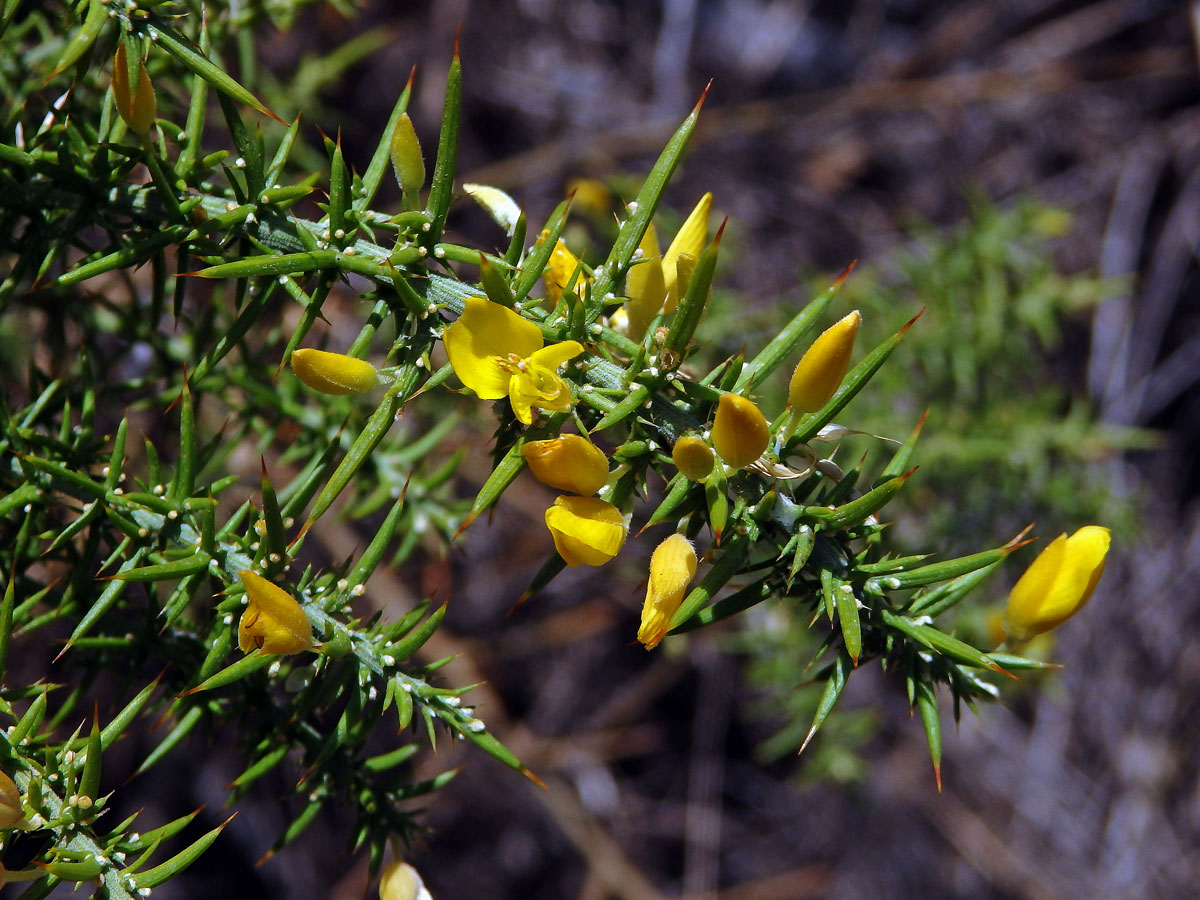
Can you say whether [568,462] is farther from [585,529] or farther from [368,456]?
[368,456]

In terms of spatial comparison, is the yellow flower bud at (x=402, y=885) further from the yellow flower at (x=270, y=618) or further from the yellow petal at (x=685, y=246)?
the yellow petal at (x=685, y=246)

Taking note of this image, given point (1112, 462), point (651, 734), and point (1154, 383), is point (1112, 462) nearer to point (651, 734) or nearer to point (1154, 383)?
point (1154, 383)

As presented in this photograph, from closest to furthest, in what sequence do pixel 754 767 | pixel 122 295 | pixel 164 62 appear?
1. pixel 164 62
2. pixel 122 295
3. pixel 754 767

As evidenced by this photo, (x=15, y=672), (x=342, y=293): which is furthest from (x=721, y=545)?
(x=15, y=672)

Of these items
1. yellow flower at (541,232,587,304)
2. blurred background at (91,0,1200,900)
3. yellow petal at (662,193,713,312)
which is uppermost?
yellow petal at (662,193,713,312)

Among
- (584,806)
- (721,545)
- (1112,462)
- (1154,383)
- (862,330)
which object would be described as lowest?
(584,806)

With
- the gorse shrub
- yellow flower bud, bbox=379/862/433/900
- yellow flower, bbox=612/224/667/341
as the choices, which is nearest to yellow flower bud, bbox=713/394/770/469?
the gorse shrub

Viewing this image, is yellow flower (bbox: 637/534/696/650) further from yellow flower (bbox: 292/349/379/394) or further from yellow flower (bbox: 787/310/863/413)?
yellow flower (bbox: 292/349/379/394)
